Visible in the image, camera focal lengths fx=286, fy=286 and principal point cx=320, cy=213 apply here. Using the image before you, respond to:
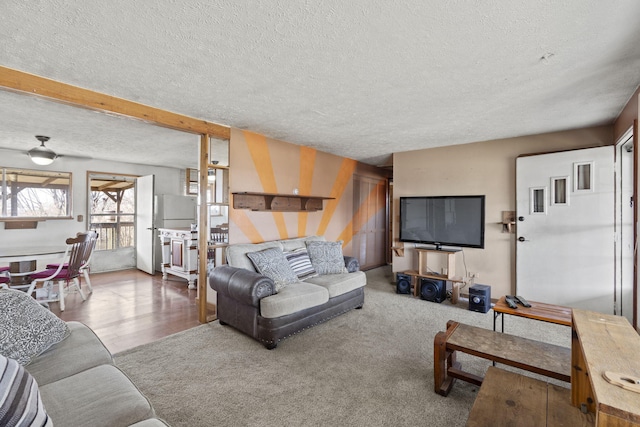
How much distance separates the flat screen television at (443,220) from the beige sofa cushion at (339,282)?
1.48 m

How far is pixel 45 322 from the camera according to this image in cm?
167

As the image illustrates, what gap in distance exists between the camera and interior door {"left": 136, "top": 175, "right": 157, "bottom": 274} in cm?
577

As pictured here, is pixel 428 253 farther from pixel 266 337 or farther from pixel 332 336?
pixel 266 337

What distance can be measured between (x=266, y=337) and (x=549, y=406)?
2.07 m

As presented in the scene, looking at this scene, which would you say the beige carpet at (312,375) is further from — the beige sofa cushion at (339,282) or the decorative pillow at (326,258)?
the decorative pillow at (326,258)

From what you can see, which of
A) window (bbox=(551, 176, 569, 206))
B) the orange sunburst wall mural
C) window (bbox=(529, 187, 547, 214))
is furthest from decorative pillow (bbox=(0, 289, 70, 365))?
window (bbox=(551, 176, 569, 206))

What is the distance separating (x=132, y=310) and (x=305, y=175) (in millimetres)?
3053

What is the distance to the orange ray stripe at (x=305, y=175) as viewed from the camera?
464 centimetres

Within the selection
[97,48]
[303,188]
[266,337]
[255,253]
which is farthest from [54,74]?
[303,188]

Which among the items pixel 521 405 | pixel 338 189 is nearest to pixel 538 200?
pixel 338 189

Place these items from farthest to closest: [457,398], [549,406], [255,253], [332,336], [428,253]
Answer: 1. [428,253]
2. [255,253]
3. [332,336]
4. [457,398]
5. [549,406]

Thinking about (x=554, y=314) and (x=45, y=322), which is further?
(x=554, y=314)

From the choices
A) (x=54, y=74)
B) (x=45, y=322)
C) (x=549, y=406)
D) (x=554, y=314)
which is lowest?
(x=549, y=406)

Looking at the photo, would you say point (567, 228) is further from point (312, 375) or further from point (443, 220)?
point (312, 375)
